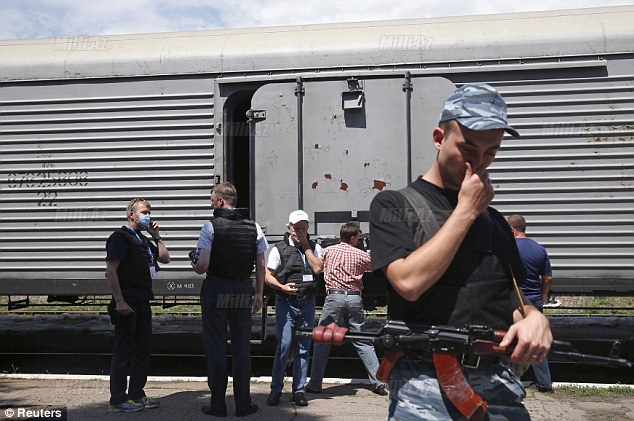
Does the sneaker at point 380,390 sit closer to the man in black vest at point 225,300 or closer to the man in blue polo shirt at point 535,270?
the man in black vest at point 225,300

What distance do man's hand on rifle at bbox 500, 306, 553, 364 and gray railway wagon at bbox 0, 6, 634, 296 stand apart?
5413 mm

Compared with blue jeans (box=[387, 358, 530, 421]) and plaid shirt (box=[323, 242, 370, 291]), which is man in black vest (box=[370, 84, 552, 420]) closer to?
blue jeans (box=[387, 358, 530, 421])

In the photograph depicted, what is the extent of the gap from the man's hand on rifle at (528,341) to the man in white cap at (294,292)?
14.7 feet

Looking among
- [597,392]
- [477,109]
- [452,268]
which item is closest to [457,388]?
[452,268]

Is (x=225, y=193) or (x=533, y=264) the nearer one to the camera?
(x=225, y=193)

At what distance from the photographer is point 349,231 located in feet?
23.4

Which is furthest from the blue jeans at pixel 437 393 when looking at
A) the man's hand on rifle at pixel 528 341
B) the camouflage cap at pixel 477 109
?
the camouflage cap at pixel 477 109

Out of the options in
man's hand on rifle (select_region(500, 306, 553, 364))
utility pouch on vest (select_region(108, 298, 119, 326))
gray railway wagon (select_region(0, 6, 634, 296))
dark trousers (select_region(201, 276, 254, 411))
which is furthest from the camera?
gray railway wagon (select_region(0, 6, 634, 296))

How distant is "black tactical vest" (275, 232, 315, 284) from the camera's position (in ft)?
22.6

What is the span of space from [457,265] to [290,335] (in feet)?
14.8

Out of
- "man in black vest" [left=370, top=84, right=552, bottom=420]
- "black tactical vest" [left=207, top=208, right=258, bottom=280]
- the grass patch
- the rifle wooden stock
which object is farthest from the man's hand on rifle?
the grass patch

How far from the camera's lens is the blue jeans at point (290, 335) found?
668cm

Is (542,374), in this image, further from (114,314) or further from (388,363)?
(388,363)

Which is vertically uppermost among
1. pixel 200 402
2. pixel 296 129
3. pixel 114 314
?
pixel 296 129
